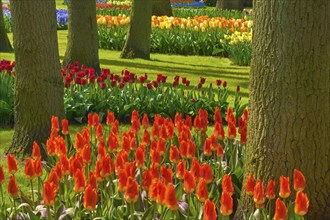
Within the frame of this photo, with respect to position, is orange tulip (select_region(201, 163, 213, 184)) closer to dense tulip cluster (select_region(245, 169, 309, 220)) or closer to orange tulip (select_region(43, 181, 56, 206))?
dense tulip cluster (select_region(245, 169, 309, 220))

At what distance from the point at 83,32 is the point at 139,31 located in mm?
2928

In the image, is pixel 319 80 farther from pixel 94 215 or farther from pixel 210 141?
pixel 94 215

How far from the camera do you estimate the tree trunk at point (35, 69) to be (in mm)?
6414

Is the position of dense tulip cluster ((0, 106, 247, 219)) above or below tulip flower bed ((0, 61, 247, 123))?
above

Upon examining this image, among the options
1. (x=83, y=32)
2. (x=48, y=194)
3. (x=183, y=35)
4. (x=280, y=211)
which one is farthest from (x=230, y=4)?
(x=280, y=211)

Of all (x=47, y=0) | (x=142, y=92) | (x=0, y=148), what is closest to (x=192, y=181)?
(x=47, y=0)

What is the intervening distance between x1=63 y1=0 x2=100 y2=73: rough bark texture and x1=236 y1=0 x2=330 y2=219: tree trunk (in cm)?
779

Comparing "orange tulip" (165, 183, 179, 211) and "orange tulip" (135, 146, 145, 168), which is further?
"orange tulip" (135, 146, 145, 168)

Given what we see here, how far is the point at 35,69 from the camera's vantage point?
6430mm

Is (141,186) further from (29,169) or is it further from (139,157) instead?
(29,169)

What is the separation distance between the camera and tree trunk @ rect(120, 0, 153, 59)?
14.4 m

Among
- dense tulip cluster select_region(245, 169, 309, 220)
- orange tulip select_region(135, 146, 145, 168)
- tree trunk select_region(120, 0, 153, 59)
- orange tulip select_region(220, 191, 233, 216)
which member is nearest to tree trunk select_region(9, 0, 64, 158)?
orange tulip select_region(135, 146, 145, 168)

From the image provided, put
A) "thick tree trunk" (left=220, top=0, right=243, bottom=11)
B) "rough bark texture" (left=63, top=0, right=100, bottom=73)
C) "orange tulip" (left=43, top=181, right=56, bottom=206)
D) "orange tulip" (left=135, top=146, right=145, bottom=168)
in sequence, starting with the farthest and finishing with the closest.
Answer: "thick tree trunk" (left=220, top=0, right=243, bottom=11)
"rough bark texture" (left=63, top=0, right=100, bottom=73)
"orange tulip" (left=135, top=146, right=145, bottom=168)
"orange tulip" (left=43, top=181, right=56, bottom=206)

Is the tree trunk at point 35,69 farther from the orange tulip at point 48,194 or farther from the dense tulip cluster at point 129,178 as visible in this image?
the orange tulip at point 48,194
